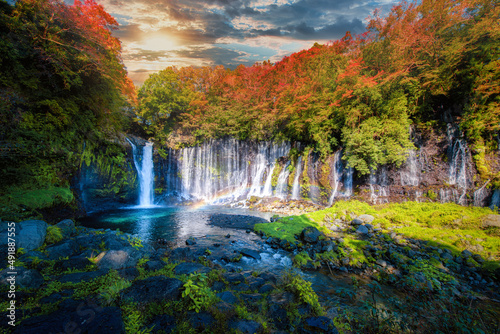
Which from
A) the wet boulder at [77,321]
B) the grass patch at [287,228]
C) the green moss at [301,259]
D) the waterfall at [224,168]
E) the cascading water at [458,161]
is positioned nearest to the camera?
the wet boulder at [77,321]

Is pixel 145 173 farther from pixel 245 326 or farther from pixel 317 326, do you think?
pixel 317 326

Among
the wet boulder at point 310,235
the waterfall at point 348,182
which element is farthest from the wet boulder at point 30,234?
the waterfall at point 348,182

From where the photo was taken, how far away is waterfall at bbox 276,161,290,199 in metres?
19.9

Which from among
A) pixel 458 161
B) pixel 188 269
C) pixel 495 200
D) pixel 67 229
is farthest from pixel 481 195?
pixel 67 229

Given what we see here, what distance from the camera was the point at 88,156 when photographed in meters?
12.9

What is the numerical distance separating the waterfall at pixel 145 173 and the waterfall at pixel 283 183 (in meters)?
14.1

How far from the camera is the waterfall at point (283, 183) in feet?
65.3

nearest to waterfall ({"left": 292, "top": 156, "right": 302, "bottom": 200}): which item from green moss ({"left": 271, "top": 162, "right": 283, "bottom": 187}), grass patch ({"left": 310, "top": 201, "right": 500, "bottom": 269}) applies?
green moss ({"left": 271, "top": 162, "right": 283, "bottom": 187})

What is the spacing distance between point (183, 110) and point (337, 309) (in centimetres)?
2480

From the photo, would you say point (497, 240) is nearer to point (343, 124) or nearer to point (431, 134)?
point (431, 134)

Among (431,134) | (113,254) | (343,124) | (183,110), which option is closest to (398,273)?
(113,254)

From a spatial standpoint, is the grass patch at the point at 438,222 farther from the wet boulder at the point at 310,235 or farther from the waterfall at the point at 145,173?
the waterfall at the point at 145,173

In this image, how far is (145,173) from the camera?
66.2 ft

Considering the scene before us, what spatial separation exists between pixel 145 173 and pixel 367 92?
22243 mm
